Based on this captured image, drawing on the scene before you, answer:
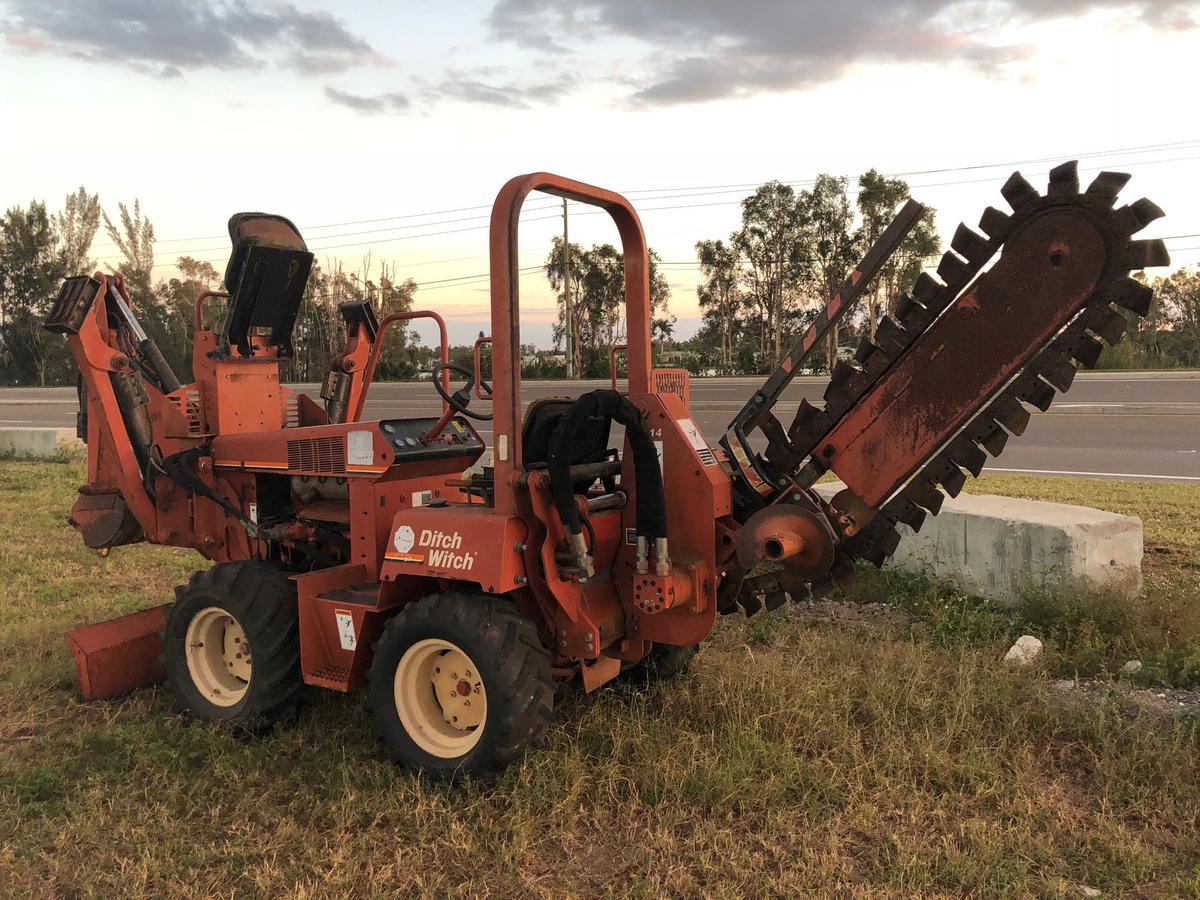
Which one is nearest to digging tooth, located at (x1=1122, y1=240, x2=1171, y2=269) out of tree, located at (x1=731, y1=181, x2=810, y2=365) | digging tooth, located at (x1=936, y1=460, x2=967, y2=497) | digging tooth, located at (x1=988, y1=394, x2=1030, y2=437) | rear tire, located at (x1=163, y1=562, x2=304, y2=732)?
digging tooth, located at (x1=988, y1=394, x2=1030, y2=437)

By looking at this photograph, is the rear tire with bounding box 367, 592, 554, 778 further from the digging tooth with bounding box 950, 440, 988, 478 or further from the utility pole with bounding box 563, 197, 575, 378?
the utility pole with bounding box 563, 197, 575, 378

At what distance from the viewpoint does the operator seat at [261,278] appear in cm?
559

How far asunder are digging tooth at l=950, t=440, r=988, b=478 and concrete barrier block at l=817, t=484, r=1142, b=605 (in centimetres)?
159

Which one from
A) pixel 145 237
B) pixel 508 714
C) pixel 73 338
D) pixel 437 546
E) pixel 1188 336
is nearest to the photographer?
pixel 508 714

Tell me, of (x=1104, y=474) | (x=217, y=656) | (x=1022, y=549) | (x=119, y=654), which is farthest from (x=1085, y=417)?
(x=119, y=654)

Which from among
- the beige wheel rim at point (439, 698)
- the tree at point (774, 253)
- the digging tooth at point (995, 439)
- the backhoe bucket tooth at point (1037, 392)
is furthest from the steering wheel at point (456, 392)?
the tree at point (774, 253)

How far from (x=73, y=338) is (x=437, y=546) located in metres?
3.26

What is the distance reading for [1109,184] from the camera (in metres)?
3.34

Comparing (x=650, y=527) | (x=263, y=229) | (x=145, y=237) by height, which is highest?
(x=145, y=237)

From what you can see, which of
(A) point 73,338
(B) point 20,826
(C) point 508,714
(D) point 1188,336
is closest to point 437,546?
(C) point 508,714

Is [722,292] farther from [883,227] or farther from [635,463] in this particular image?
[635,463]

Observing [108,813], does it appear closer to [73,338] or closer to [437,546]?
[437,546]

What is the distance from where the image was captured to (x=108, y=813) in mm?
3812

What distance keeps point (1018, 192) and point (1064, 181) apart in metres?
0.16
